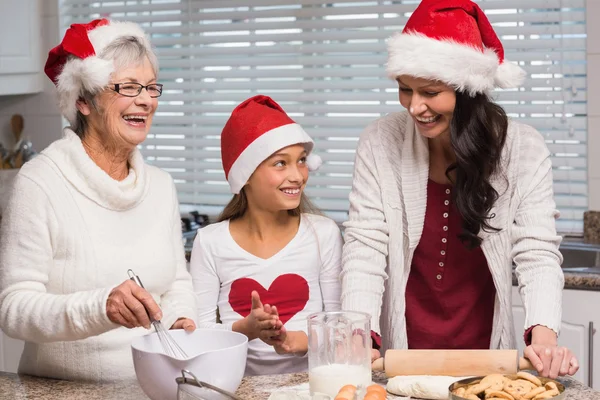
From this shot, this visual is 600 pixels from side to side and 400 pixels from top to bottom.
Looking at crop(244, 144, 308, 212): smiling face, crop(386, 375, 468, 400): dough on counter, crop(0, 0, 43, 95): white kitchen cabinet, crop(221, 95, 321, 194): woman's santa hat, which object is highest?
crop(0, 0, 43, 95): white kitchen cabinet

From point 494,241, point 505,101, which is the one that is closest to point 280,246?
point 494,241

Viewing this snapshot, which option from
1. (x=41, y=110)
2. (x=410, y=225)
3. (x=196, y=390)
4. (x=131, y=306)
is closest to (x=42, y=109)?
(x=41, y=110)

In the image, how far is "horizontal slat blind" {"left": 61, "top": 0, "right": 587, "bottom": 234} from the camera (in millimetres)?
2885

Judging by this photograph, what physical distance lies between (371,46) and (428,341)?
4.84ft

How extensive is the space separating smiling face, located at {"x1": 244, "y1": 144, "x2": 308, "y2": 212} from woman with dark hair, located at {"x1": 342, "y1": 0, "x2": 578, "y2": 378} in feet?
0.44

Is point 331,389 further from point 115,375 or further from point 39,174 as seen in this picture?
point 39,174

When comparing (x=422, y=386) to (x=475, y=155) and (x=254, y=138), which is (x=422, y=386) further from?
(x=254, y=138)

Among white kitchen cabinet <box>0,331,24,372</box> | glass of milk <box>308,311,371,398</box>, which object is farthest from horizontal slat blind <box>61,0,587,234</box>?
glass of milk <box>308,311,371,398</box>

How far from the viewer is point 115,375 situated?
161 cm

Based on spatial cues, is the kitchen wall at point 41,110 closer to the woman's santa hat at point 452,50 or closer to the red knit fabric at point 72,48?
the red knit fabric at point 72,48

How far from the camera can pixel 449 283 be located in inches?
74.0

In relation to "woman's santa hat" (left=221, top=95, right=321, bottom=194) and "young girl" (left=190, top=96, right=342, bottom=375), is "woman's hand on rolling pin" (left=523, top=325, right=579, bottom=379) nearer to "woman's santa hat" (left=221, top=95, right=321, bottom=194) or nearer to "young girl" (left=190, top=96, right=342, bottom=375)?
"young girl" (left=190, top=96, right=342, bottom=375)

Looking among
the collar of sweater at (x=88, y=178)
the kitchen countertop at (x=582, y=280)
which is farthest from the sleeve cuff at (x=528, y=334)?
the kitchen countertop at (x=582, y=280)

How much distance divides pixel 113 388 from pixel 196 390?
14.9 inches
